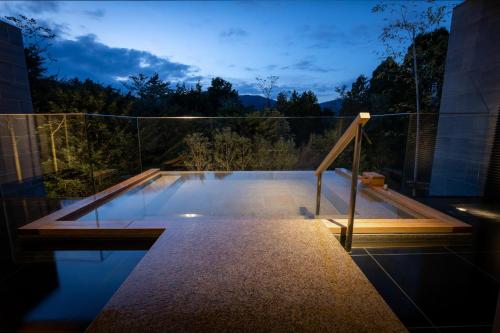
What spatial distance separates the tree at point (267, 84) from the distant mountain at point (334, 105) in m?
2.86

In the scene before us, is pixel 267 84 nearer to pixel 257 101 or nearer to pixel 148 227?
pixel 257 101

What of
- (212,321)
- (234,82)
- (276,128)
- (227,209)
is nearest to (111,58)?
(234,82)

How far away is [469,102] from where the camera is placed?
3.94 m

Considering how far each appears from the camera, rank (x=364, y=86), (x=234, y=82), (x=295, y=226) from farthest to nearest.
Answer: (x=234, y=82) < (x=364, y=86) < (x=295, y=226)

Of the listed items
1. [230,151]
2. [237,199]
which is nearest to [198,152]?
[230,151]

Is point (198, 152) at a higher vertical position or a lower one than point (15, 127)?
lower

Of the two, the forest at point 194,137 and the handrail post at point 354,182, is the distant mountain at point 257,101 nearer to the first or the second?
the forest at point 194,137

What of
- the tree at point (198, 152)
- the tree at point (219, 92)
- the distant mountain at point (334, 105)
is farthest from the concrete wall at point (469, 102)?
the tree at point (219, 92)

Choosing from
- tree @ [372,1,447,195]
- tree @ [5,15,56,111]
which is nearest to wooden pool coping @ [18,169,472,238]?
tree @ [372,1,447,195]

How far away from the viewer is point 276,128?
16.6 feet

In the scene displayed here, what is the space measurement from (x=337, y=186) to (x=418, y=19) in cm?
399

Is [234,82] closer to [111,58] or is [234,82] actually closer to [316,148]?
[316,148]

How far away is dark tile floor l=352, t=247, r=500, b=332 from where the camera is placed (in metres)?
1.28

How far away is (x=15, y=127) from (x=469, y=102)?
277 inches
